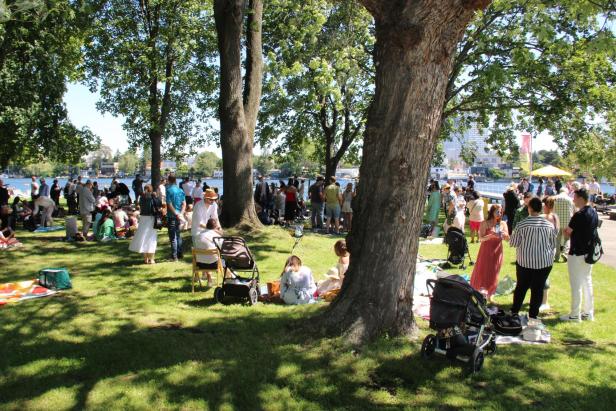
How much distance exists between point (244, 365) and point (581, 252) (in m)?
4.72

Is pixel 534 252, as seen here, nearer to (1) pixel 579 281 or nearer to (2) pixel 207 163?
(1) pixel 579 281

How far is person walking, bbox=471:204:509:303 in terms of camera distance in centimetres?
784

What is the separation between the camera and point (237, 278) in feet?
25.4

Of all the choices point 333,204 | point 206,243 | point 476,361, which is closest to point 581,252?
point 476,361

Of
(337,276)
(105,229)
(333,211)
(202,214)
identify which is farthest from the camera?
(333,211)

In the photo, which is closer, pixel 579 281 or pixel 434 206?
pixel 579 281

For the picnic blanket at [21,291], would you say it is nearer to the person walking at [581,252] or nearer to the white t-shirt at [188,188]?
the person walking at [581,252]

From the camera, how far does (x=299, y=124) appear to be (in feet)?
96.2

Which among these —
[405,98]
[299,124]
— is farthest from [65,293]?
[299,124]

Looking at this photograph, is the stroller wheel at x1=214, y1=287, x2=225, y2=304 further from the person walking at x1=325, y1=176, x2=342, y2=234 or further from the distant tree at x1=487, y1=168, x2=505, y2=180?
the distant tree at x1=487, y1=168, x2=505, y2=180

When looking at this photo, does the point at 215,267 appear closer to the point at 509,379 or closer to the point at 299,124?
the point at 509,379

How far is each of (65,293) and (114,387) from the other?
13.3 feet

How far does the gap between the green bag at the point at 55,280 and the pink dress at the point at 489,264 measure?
22.0 feet

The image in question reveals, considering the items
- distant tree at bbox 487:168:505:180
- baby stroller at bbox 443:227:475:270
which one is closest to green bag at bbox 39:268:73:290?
baby stroller at bbox 443:227:475:270
